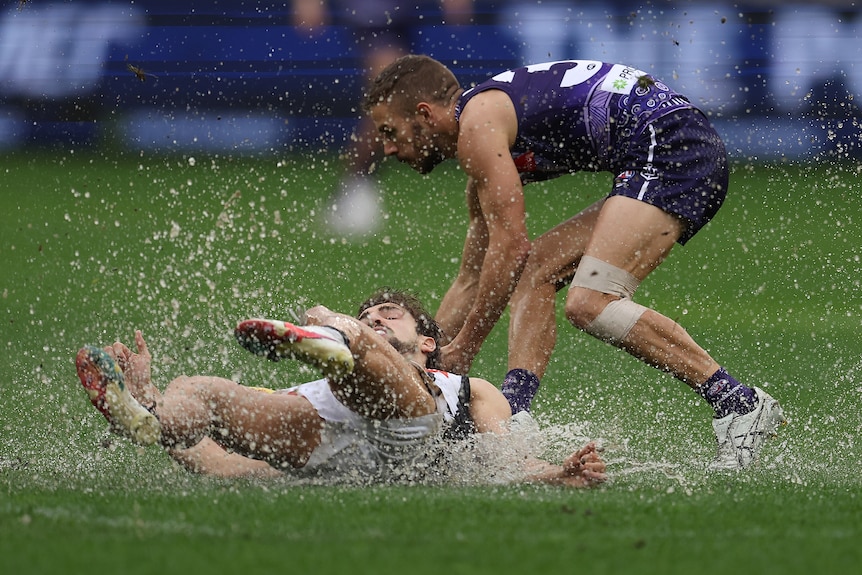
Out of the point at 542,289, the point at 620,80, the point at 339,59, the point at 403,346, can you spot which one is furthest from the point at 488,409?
the point at 339,59

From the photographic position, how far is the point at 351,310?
9.09 metres

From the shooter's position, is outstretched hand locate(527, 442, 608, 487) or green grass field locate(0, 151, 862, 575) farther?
outstretched hand locate(527, 442, 608, 487)

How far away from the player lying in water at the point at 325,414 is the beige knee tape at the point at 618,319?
20.4 inches

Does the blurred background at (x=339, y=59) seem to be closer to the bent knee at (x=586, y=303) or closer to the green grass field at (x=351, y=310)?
the green grass field at (x=351, y=310)

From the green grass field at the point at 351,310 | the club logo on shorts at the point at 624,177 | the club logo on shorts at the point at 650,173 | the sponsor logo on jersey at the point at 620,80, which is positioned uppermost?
the sponsor logo on jersey at the point at 620,80

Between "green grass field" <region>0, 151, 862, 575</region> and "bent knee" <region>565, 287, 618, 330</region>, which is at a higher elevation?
"bent knee" <region>565, 287, 618, 330</region>

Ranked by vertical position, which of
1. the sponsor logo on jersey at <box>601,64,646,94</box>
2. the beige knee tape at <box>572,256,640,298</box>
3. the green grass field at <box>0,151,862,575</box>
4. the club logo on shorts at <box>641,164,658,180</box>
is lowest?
the green grass field at <box>0,151,862,575</box>

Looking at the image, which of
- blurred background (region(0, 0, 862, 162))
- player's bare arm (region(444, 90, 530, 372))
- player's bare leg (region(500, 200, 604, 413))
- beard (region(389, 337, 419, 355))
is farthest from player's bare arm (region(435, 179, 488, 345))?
blurred background (region(0, 0, 862, 162))

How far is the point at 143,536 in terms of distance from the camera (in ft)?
11.1

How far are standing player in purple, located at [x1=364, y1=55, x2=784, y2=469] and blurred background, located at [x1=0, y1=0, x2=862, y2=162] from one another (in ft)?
25.3

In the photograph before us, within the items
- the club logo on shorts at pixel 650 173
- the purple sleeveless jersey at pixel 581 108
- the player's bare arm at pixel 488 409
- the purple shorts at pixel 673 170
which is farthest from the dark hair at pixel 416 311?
the club logo on shorts at pixel 650 173

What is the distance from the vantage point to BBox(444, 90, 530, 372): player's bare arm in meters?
5.09

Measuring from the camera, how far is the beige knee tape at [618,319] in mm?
5090

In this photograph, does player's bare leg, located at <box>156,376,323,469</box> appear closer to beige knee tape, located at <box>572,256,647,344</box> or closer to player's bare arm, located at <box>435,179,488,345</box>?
beige knee tape, located at <box>572,256,647,344</box>
